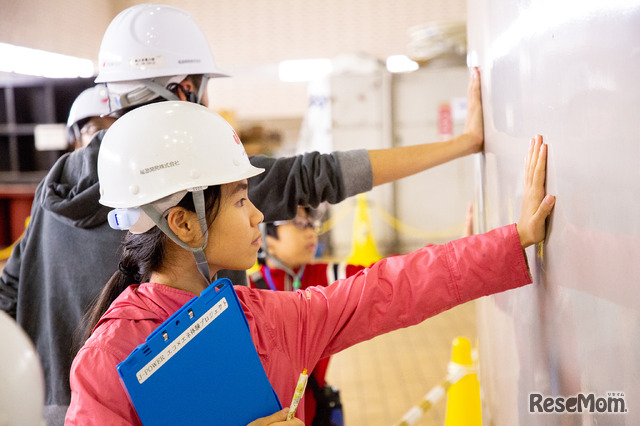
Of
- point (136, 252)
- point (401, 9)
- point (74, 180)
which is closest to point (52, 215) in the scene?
point (74, 180)

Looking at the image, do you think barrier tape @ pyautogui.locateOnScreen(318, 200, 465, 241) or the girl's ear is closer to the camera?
the girl's ear

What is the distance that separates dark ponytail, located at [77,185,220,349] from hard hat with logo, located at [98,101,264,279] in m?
0.03

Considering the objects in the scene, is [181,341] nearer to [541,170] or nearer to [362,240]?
[541,170]

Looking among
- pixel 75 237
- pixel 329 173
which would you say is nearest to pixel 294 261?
pixel 329 173

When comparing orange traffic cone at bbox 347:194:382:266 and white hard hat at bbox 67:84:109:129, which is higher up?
white hard hat at bbox 67:84:109:129

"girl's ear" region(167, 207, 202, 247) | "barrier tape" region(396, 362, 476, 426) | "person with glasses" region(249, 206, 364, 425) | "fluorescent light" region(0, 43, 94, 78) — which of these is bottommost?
"barrier tape" region(396, 362, 476, 426)

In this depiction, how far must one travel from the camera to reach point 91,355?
1353mm

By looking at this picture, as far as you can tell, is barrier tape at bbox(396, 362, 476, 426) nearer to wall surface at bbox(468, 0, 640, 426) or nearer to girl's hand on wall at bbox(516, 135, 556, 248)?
wall surface at bbox(468, 0, 640, 426)

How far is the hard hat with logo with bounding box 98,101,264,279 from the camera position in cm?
156

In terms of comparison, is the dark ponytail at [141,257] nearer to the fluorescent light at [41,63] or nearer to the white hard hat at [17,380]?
the white hard hat at [17,380]

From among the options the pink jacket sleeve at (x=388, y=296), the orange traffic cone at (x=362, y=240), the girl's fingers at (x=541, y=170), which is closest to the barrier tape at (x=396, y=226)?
the orange traffic cone at (x=362, y=240)

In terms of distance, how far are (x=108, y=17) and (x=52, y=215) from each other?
14026 mm

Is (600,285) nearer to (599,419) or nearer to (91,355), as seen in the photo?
(599,419)

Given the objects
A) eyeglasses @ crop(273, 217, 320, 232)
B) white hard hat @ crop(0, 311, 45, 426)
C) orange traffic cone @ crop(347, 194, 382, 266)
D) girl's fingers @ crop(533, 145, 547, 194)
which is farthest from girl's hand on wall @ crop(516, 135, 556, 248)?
orange traffic cone @ crop(347, 194, 382, 266)
